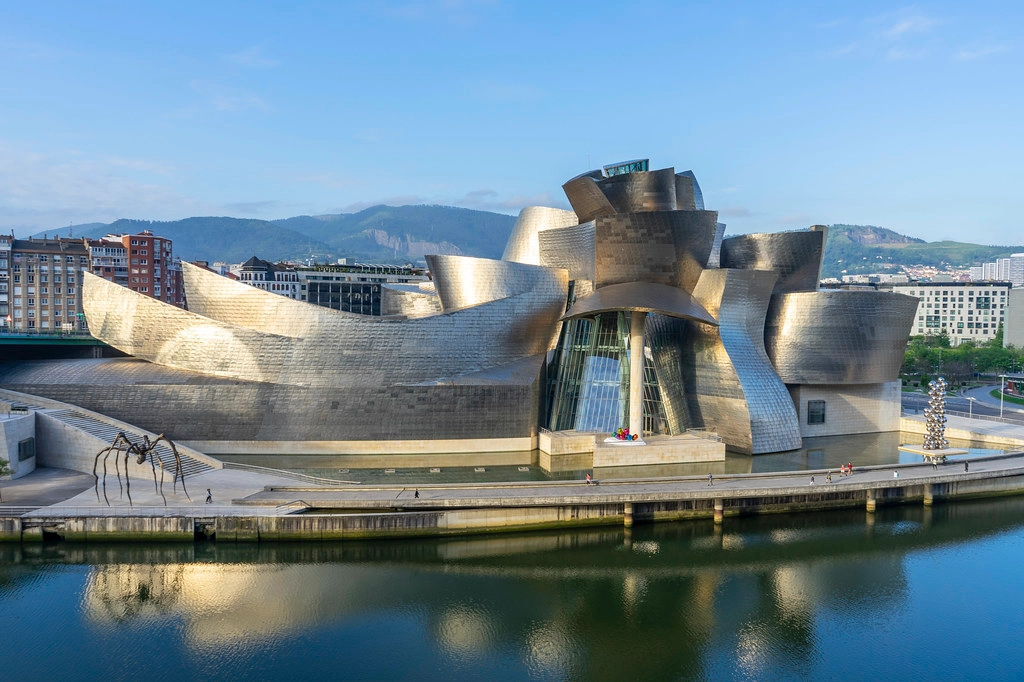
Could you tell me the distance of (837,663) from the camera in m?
17.0

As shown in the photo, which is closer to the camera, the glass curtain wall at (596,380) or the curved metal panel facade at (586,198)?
the glass curtain wall at (596,380)

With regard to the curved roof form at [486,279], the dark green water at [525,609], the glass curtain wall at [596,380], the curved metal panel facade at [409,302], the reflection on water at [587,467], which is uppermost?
the curved roof form at [486,279]

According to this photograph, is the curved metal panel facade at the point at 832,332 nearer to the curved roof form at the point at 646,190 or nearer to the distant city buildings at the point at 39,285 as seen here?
the curved roof form at the point at 646,190

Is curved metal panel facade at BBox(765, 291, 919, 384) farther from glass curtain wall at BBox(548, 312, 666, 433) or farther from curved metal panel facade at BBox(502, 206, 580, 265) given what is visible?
curved metal panel facade at BBox(502, 206, 580, 265)

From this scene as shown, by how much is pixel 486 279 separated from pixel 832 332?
1842 cm

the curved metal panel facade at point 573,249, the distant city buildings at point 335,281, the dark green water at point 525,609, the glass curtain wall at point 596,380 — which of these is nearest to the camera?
the dark green water at point 525,609

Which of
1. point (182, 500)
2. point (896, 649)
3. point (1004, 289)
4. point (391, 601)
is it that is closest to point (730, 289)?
point (896, 649)

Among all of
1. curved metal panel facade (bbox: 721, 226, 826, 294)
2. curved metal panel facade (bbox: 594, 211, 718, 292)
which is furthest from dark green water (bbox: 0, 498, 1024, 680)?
curved metal panel facade (bbox: 721, 226, 826, 294)

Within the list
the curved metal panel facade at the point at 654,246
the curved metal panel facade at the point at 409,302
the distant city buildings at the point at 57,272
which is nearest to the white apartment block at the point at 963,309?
the curved metal panel facade at the point at 654,246

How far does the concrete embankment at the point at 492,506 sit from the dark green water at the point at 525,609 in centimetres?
57

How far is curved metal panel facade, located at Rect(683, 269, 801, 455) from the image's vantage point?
34469mm

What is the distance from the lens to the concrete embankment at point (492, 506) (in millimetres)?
23062

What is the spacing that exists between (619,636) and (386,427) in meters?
18.4

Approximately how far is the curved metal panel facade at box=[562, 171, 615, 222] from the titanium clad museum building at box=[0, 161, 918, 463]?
0.62 feet
